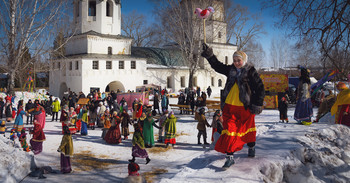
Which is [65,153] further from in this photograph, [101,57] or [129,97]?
[101,57]

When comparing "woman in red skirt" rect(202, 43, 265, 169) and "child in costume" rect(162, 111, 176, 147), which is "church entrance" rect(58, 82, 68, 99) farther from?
"woman in red skirt" rect(202, 43, 265, 169)

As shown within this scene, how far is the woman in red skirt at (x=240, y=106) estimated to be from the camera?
15.9 ft

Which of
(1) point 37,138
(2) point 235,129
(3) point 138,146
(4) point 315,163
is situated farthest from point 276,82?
(2) point 235,129

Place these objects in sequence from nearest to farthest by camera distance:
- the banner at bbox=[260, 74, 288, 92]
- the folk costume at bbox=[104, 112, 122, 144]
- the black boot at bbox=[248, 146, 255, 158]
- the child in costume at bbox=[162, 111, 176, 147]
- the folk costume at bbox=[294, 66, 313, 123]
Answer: the black boot at bbox=[248, 146, 255, 158]
the folk costume at bbox=[294, 66, 313, 123]
the child in costume at bbox=[162, 111, 176, 147]
the folk costume at bbox=[104, 112, 122, 144]
the banner at bbox=[260, 74, 288, 92]

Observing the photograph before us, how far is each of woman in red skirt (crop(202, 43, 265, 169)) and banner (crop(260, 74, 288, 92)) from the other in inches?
720

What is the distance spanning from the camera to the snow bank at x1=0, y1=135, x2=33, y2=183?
6570mm

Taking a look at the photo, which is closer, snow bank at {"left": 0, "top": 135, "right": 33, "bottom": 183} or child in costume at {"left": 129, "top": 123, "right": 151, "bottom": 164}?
snow bank at {"left": 0, "top": 135, "right": 33, "bottom": 183}

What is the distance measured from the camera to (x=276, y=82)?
74.5ft

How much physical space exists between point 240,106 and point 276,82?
19.1 m

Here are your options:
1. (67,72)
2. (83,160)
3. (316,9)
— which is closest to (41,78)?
(67,72)

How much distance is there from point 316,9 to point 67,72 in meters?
30.2

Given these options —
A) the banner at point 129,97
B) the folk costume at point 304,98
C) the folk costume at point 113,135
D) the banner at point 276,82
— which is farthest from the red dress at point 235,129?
the banner at point 276,82

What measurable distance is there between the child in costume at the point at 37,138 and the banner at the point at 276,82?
57.3ft

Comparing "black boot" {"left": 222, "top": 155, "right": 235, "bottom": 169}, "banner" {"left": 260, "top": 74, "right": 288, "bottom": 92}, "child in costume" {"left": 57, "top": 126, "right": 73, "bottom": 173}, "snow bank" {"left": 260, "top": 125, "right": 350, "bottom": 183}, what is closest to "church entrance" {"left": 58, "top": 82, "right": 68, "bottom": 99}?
"banner" {"left": 260, "top": 74, "right": 288, "bottom": 92}
